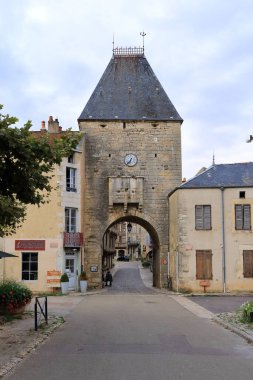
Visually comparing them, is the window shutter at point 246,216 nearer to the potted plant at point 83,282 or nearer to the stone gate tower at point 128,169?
the stone gate tower at point 128,169

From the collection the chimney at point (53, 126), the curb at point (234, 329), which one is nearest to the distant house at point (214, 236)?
the chimney at point (53, 126)

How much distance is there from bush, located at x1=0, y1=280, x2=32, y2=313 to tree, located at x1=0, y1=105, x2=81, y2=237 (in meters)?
4.69

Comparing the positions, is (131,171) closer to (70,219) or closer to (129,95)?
(129,95)

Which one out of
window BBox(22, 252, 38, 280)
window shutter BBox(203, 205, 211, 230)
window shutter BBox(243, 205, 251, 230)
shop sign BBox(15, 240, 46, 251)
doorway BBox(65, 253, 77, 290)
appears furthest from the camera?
doorway BBox(65, 253, 77, 290)

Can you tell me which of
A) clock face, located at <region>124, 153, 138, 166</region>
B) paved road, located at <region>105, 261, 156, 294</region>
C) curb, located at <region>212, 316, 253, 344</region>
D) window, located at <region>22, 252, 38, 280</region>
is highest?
clock face, located at <region>124, 153, 138, 166</region>

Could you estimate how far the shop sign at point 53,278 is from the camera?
26.0m

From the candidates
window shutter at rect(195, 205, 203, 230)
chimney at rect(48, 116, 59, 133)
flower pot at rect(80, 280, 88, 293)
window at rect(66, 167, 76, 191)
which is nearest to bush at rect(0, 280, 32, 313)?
flower pot at rect(80, 280, 88, 293)

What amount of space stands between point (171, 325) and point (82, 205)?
16.5 m

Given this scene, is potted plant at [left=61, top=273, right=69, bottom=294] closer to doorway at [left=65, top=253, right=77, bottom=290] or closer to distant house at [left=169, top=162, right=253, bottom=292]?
doorway at [left=65, top=253, right=77, bottom=290]

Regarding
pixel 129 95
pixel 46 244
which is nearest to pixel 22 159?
pixel 46 244

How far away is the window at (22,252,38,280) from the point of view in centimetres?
2608

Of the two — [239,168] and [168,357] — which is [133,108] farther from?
[168,357]

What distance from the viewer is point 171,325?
13.6 m

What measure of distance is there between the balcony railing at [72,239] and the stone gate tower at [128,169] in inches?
102
